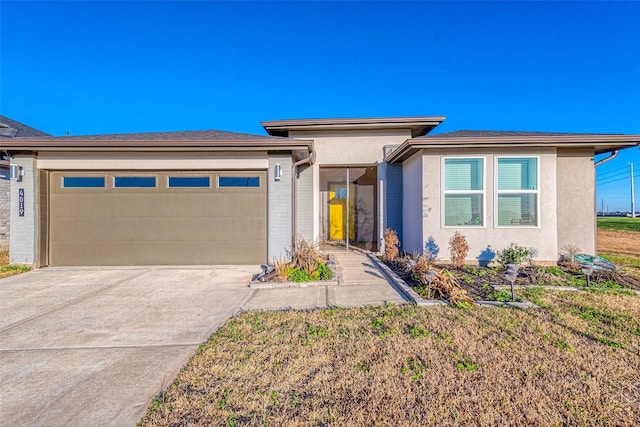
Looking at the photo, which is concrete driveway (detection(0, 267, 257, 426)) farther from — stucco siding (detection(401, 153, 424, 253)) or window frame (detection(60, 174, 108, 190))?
stucco siding (detection(401, 153, 424, 253))

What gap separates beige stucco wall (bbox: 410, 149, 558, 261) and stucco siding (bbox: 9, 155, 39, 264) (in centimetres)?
977

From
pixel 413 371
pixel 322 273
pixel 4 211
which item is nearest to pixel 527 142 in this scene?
pixel 322 273

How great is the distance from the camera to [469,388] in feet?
8.07

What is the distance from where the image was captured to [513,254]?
703 cm

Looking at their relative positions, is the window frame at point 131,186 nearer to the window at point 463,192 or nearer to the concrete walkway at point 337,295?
the concrete walkway at point 337,295

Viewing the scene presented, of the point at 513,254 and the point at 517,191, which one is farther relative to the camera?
the point at 517,191

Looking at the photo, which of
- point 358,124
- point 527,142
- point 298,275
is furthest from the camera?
point 358,124

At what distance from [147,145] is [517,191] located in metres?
9.19

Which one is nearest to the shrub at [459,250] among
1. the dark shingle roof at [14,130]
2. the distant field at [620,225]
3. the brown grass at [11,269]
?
the brown grass at [11,269]

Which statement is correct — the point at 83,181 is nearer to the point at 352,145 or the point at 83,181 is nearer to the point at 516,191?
the point at 352,145

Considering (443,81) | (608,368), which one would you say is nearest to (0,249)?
(608,368)

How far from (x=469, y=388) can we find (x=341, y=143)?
807cm

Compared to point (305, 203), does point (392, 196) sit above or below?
above

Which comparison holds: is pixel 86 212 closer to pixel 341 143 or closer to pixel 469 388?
pixel 341 143
